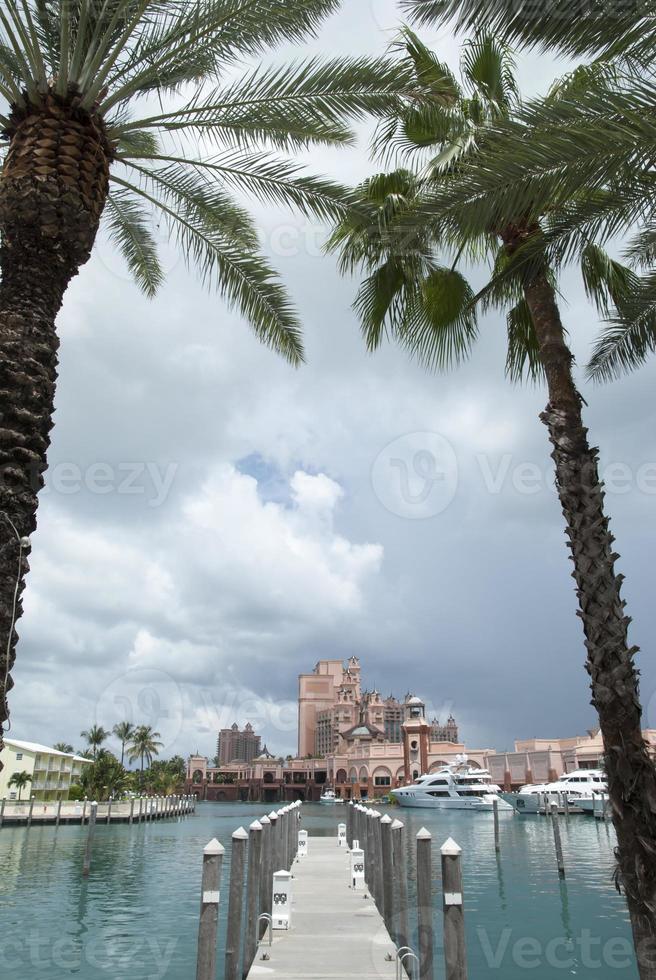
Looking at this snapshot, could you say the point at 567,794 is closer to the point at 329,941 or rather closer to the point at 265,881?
the point at 265,881

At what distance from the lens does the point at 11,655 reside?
19.1ft

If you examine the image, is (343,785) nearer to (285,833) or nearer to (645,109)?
(285,833)

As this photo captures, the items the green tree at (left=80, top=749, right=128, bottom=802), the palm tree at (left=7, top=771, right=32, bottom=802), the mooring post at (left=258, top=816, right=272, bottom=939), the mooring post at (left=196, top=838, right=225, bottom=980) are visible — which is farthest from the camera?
the palm tree at (left=7, top=771, right=32, bottom=802)

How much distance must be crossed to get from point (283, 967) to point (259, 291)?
8.86m

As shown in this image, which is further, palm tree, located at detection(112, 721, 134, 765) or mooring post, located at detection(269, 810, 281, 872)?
palm tree, located at detection(112, 721, 134, 765)

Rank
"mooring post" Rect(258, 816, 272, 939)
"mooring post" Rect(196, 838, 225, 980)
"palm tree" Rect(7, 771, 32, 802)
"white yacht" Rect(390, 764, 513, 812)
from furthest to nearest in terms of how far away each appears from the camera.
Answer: "white yacht" Rect(390, 764, 513, 812) < "palm tree" Rect(7, 771, 32, 802) < "mooring post" Rect(258, 816, 272, 939) < "mooring post" Rect(196, 838, 225, 980)

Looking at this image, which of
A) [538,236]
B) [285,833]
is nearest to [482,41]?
[538,236]

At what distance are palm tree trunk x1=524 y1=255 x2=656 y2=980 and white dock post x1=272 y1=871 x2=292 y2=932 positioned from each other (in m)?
4.81

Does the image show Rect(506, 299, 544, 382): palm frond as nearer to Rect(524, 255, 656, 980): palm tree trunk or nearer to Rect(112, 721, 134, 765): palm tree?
Rect(524, 255, 656, 980): palm tree trunk

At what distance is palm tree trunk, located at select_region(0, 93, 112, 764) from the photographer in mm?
5863

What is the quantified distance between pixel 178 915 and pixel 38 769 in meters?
64.8

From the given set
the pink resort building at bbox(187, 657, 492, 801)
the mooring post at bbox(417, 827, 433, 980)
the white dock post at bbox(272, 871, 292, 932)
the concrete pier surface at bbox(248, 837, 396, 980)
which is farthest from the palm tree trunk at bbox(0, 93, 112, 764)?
the pink resort building at bbox(187, 657, 492, 801)

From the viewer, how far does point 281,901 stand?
33.5 feet

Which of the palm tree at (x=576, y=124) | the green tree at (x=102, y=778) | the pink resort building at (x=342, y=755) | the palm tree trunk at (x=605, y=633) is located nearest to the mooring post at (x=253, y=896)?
the palm tree trunk at (x=605, y=633)
